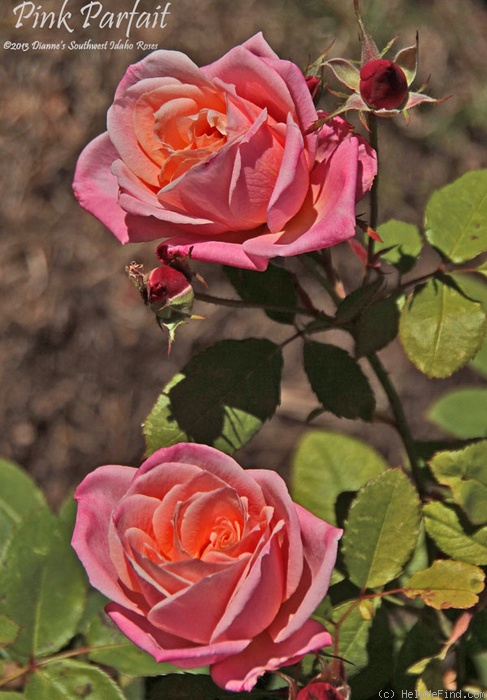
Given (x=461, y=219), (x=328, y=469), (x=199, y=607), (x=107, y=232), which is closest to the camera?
(x=199, y=607)

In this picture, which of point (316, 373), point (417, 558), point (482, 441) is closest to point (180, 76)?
point (316, 373)

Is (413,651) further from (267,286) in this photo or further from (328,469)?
(267,286)

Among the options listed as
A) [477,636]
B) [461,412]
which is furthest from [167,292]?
[461,412]

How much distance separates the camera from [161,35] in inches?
103

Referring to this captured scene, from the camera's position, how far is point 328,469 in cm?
101

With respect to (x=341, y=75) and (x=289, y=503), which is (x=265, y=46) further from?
(x=289, y=503)

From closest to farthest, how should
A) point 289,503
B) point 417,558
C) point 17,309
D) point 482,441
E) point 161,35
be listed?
point 289,503 < point 482,441 < point 417,558 < point 17,309 < point 161,35

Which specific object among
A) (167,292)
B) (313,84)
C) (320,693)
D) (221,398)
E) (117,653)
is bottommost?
(117,653)

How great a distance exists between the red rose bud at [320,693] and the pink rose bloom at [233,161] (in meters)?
0.31

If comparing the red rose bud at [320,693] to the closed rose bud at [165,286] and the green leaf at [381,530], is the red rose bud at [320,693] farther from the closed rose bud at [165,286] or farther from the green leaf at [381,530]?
the closed rose bud at [165,286]

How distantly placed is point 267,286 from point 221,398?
132mm

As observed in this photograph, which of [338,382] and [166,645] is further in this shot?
[338,382]

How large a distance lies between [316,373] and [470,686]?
0.37m

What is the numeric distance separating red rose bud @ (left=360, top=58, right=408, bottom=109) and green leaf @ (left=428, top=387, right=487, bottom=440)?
81 cm
